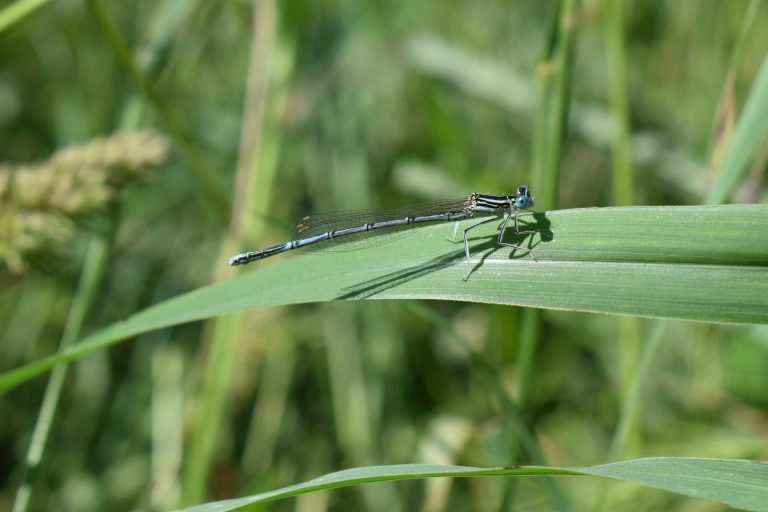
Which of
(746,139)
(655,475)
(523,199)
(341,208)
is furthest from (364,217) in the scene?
(655,475)

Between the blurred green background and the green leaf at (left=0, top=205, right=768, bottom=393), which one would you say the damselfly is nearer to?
the blurred green background

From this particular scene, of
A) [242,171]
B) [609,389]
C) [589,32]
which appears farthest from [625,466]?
[589,32]

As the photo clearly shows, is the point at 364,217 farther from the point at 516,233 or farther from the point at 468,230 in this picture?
the point at 516,233

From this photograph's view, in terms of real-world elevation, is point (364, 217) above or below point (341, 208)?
below

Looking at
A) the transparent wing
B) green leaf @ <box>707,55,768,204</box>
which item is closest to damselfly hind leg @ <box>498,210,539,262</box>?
the transparent wing

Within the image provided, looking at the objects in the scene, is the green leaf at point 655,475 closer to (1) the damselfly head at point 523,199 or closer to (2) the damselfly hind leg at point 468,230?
(2) the damselfly hind leg at point 468,230

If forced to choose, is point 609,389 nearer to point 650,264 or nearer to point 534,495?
point 534,495

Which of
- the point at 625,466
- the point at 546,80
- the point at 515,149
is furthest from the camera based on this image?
the point at 515,149

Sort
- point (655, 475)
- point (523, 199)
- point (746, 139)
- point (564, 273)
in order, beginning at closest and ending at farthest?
point (655, 475) → point (564, 273) → point (746, 139) → point (523, 199)
